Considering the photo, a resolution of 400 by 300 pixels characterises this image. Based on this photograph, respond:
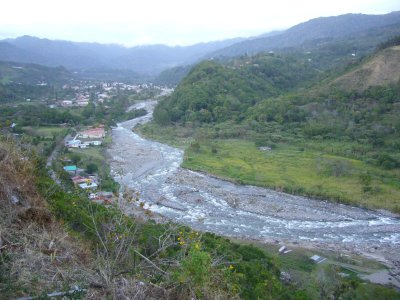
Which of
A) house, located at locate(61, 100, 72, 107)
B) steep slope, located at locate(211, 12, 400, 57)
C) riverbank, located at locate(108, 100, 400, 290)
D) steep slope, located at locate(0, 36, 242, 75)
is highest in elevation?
steep slope, located at locate(211, 12, 400, 57)

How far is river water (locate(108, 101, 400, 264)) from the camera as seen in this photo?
14.5 metres

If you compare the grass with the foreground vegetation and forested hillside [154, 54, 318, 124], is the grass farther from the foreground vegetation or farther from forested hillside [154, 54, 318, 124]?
the foreground vegetation

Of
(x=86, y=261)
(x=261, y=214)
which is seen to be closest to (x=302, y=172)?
(x=261, y=214)

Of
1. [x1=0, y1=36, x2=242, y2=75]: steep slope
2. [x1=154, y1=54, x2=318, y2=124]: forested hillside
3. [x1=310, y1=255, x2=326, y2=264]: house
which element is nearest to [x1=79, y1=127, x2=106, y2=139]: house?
[x1=154, y1=54, x2=318, y2=124]: forested hillside

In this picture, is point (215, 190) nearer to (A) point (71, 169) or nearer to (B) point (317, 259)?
(B) point (317, 259)

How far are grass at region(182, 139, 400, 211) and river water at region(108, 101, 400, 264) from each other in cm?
64

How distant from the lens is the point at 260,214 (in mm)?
16766

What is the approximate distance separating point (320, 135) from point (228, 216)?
49.7ft

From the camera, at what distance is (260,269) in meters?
9.32

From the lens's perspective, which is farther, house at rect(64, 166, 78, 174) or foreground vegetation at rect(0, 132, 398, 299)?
house at rect(64, 166, 78, 174)

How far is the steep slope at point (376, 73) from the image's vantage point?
109ft

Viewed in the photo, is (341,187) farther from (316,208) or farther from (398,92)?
(398,92)

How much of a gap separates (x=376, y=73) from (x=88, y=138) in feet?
85.4

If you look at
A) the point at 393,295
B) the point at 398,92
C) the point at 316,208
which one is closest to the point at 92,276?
the point at 393,295
